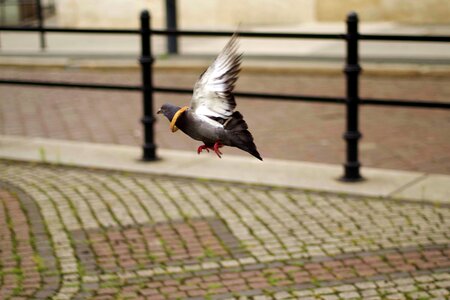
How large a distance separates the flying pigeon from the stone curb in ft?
17.7

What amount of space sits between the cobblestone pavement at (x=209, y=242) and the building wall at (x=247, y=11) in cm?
1285

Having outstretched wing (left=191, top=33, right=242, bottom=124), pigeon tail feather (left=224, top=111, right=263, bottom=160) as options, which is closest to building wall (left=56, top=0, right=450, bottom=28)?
outstretched wing (left=191, top=33, right=242, bottom=124)

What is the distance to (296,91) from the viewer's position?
12.7 meters

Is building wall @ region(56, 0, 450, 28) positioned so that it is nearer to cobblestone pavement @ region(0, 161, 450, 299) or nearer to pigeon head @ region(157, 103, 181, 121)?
cobblestone pavement @ region(0, 161, 450, 299)

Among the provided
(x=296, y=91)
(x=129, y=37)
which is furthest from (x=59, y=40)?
(x=296, y=91)

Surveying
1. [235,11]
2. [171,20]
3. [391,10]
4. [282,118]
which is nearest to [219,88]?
[282,118]

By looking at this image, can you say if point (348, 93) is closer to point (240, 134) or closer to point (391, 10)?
point (240, 134)

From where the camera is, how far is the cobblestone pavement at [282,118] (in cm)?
934

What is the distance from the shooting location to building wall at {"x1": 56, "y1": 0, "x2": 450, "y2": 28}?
19.7 meters

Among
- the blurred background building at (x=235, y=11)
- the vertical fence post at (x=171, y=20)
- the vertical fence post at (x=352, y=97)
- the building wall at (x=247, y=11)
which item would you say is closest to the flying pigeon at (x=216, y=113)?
the vertical fence post at (x=352, y=97)

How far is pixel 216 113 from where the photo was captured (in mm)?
2002

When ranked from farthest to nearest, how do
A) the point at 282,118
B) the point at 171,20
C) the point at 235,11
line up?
the point at 235,11, the point at 171,20, the point at 282,118

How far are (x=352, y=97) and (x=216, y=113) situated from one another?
5908 millimetres

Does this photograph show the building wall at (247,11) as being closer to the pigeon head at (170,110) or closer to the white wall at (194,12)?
the white wall at (194,12)
